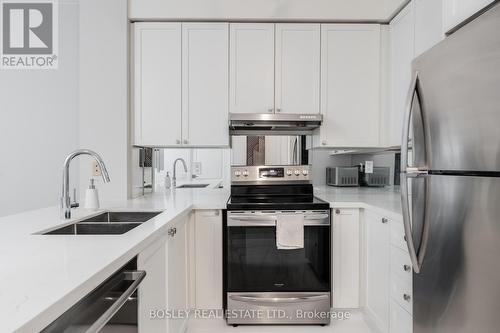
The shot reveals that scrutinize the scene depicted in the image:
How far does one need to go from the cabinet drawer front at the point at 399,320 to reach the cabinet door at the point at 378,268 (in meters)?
0.07

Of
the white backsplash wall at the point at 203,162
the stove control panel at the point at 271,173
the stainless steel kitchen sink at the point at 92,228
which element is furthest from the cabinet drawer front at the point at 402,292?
the white backsplash wall at the point at 203,162

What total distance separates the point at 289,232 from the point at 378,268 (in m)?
0.61

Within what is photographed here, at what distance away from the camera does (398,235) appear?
169 centimetres

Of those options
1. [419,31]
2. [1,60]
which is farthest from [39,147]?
[419,31]

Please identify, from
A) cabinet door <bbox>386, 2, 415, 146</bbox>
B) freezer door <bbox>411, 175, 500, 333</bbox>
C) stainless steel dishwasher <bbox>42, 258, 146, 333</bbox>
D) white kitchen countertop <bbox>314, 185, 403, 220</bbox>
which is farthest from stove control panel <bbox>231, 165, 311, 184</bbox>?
stainless steel dishwasher <bbox>42, 258, 146, 333</bbox>

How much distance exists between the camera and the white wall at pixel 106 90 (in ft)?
7.72

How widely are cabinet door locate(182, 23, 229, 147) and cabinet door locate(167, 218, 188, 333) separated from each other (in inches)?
31.2

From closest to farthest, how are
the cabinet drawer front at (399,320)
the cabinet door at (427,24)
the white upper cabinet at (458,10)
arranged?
the white upper cabinet at (458,10), the cabinet drawer front at (399,320), the cabinet door at (427,24)

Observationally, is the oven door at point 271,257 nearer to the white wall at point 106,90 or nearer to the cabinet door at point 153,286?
the cabinet door at point 153,286

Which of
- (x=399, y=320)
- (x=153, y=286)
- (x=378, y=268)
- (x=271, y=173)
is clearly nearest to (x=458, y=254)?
(x=399, y=320)

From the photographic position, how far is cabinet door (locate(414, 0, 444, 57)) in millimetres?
1788

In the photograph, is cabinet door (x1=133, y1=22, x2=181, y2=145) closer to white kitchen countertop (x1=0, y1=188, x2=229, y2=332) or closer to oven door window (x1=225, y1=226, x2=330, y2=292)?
oven door window (x1=225, y1=226, x2=330, y2=292)

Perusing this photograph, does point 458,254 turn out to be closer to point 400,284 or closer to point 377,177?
point 400,284

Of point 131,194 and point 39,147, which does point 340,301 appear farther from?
point 39,147
